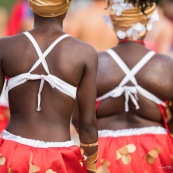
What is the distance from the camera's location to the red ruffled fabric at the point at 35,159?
6156mm

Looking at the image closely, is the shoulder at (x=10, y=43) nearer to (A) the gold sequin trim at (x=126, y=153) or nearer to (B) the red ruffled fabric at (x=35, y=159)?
(B) the red ruffled fabric at (x=35, y=159)

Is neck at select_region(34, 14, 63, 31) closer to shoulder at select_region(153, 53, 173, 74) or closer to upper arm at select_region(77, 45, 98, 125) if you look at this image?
upper arm at select_region(77, 45, 98, 125)

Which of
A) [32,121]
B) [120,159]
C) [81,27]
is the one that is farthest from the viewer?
[81,27]

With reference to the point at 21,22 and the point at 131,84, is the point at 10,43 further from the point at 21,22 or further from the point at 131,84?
the point at 21,22

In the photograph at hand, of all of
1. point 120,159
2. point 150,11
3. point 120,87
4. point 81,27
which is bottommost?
point 81,27

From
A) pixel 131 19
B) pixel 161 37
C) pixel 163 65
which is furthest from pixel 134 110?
pixel 161 37

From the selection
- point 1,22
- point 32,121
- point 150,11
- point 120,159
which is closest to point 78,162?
point 32,121

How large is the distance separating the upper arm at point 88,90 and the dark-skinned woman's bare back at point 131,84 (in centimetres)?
88

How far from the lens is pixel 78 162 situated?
6344mm

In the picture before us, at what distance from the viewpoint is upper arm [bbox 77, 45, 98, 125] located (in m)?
6.34

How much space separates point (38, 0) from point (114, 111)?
1.37m

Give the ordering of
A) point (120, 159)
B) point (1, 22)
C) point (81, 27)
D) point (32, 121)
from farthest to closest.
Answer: point (1, 22) → point (81, 27) → point (120, 159) → point (32, 121)

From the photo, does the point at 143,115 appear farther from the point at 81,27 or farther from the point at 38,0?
the point at 81,27

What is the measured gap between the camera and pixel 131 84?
24.0ft
